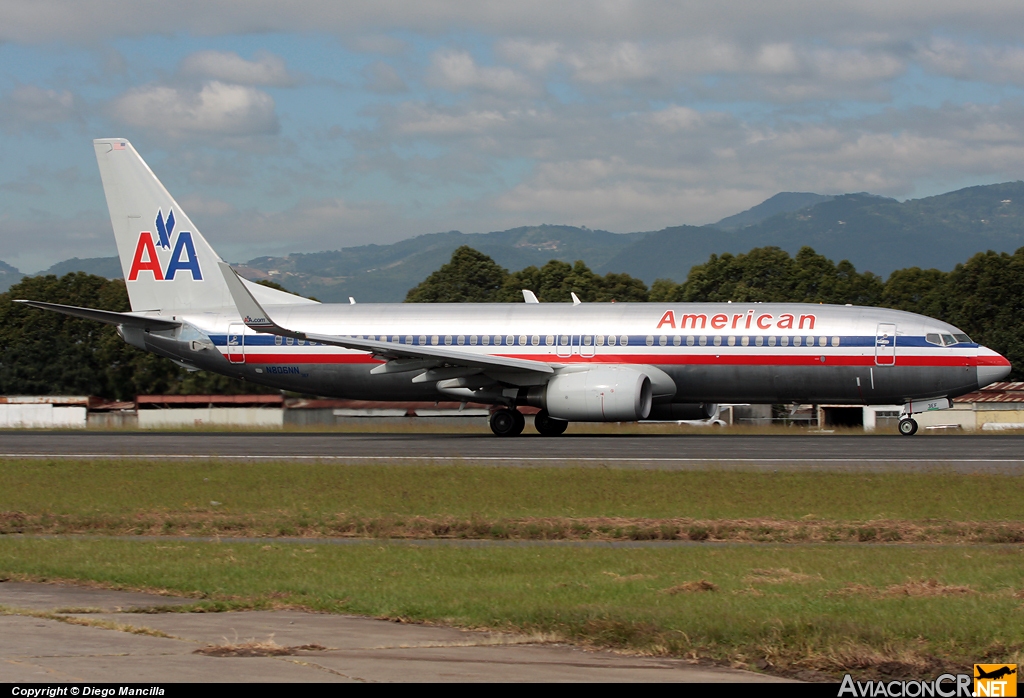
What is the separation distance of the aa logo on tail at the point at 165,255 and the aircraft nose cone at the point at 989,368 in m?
26.0

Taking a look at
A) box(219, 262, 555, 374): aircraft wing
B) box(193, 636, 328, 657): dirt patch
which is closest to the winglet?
box(219, 262, 555, 374): aircraft wing

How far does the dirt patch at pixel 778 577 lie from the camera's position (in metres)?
12.1

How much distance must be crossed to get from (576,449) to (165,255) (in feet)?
61.9

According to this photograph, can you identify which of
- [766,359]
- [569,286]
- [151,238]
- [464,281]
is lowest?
[766,359]

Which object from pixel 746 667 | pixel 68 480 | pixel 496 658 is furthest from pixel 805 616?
pixel 68 480

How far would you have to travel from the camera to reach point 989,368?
34094 mm

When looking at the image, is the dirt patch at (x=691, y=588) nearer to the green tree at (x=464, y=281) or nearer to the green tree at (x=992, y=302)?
the green tree at (x=992, y=302)

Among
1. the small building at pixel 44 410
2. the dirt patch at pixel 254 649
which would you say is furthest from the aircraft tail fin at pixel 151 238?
the dirt patch at pixel 254 649

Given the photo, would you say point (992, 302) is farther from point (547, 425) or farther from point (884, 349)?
point (547, 425)

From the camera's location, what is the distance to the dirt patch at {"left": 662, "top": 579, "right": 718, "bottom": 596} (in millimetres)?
11508

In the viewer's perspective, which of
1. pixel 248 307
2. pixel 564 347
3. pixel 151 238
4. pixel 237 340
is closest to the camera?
pixel 248 307

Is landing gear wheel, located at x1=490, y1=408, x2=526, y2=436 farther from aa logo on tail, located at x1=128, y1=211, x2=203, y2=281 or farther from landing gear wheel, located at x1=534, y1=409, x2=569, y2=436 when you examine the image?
aa logo on tail, located at x1=128, y1=211, x2=203, y2=281

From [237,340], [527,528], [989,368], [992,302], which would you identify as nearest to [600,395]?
[989,368]

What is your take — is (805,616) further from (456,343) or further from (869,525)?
(456,343)
